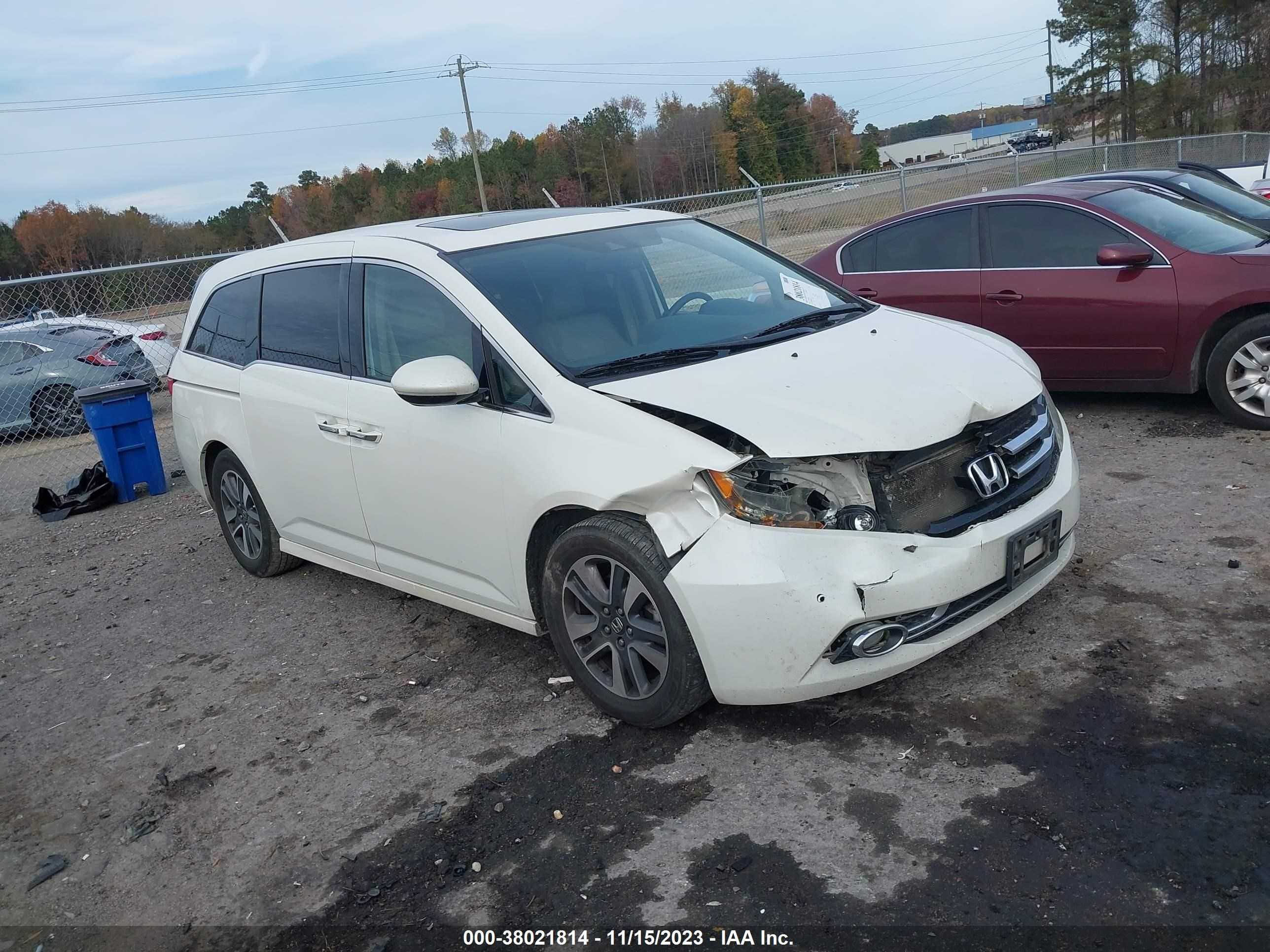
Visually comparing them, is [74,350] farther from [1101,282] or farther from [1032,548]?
[1032,548]

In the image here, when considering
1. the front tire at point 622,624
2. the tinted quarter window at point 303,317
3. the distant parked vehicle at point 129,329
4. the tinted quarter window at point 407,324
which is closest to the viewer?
the front tire at point 622,624

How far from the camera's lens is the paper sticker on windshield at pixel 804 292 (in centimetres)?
465

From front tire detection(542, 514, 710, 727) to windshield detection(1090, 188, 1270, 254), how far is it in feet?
15.9

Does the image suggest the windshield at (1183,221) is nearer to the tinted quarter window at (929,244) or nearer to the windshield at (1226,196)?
the tinted quarter window at (929,244)

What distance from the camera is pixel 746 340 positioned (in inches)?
162

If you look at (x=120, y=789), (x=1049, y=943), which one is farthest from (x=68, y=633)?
(x=1049, y=943)

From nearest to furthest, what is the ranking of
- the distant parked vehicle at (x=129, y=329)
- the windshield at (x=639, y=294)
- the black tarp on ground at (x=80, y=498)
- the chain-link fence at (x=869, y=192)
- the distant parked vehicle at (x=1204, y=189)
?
the windshield at (x=639, y=294), the distant parked vehicle at (x=1204, y=189), the black tarp on ground at (x=80, y=498), the distant parked vehicle at (x=129, y=329), the chain-link fence at (x=869, y=192)

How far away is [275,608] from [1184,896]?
4.59m

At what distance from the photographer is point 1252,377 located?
20.5 feet

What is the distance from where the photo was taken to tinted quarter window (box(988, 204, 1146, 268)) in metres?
Answer: 6.81

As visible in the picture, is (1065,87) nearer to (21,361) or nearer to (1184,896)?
(21,361)

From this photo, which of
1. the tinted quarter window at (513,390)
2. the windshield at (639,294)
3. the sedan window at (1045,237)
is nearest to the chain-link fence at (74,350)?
the windshield at (639,294)

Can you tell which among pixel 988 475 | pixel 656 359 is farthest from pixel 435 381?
pixel 988 475

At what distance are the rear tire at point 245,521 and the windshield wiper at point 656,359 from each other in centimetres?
254
